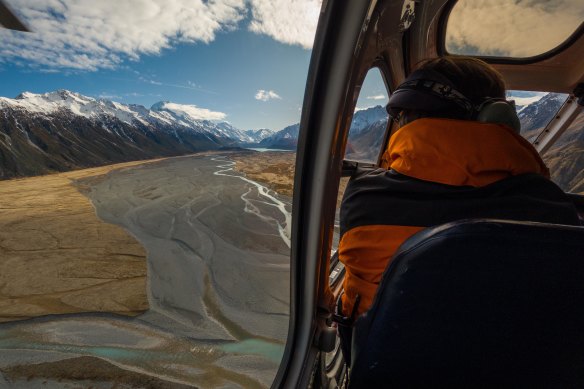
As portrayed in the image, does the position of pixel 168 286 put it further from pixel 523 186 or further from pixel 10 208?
pixel 10 208

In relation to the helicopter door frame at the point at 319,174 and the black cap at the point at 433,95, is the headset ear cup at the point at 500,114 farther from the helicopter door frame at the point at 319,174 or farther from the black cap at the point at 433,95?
the helicopter door frame at the point at 319,174

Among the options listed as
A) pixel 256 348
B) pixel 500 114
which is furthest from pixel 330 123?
pixel 256 348

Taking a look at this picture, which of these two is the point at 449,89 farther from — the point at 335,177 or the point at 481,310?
the point at 481,310

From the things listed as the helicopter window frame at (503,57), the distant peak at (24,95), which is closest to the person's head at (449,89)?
the helicopter window frame at (503,57)

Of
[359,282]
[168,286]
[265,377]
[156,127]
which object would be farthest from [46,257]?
[156,127]

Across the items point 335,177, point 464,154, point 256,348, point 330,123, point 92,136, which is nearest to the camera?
point 464,154

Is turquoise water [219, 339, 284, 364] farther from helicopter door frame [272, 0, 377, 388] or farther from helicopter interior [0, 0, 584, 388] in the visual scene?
helicopter door frame [272, 0, 377, 388]
